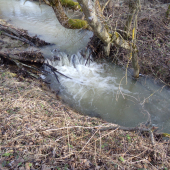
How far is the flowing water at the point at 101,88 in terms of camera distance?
5820mm

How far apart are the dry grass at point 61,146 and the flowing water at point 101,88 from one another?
199cm

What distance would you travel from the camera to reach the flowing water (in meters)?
5.82

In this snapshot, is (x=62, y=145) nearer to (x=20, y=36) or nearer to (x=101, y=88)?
(x=101, y=88)

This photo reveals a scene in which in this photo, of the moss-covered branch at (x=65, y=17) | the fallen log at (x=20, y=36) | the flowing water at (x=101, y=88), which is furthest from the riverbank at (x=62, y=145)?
the fallen log at (x=20, y=36)

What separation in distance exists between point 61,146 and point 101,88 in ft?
15.9

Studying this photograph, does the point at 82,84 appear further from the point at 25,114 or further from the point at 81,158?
A: the point at 81,158

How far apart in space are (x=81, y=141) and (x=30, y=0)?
19744mm

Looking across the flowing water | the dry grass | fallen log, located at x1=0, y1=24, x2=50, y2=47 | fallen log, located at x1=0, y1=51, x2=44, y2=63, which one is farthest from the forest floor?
fallen log, located at x1=0, y1=24, x2=50, y2=47

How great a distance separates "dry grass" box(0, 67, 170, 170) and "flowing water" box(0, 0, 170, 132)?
6.52 ft

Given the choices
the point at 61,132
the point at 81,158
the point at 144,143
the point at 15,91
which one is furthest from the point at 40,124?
the point at 144,143

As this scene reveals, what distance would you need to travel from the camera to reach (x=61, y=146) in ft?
8.76

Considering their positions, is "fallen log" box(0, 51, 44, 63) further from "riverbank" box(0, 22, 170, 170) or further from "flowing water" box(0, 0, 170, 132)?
"riverbank" box(0, 22, 170, 170)

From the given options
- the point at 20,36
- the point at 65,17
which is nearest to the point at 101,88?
the point at 65,17

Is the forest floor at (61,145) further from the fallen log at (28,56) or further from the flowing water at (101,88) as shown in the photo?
the fallen log at (28,56)
